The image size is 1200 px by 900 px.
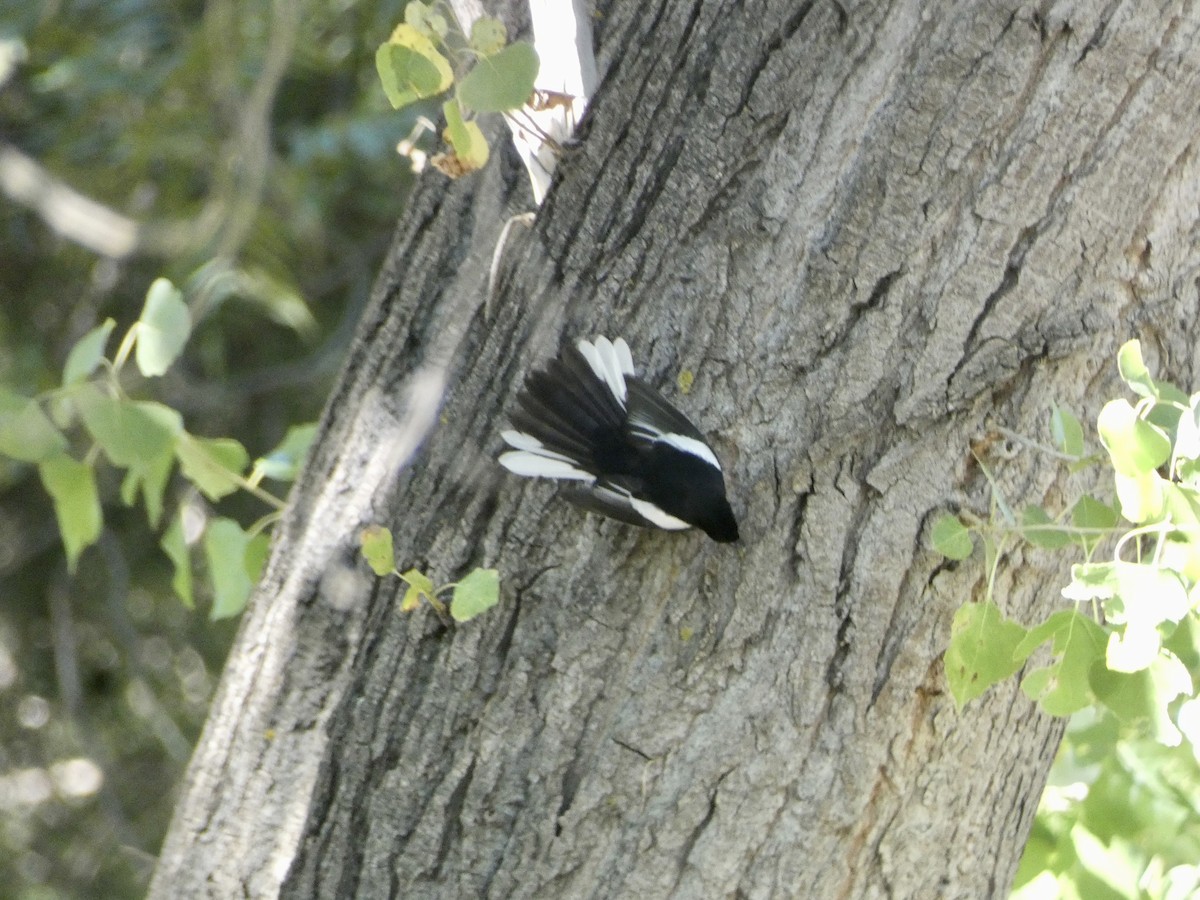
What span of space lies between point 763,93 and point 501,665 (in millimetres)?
525

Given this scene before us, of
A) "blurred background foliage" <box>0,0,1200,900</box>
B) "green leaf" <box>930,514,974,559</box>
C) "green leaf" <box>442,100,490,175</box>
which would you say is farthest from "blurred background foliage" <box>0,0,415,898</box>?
"green leaf" <box>930,514,974,559</box>

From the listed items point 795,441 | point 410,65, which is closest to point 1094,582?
Answer: point 795,441

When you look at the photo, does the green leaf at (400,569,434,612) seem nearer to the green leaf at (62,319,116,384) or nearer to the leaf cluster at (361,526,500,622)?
the leaf cluster at (361,526,500,622)

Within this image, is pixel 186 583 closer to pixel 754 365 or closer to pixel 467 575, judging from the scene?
pixel 467 575

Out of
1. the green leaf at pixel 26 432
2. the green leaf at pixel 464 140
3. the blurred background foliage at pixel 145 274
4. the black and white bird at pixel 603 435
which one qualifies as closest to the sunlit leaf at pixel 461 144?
the green leaf at pixel 464 140

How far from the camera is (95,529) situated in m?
1.10

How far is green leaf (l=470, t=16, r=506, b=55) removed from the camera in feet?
2.87

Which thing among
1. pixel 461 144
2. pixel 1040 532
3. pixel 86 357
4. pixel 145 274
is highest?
pixel 145 274

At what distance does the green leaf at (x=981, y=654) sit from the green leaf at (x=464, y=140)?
55 centimetres

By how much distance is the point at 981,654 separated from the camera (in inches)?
30.5

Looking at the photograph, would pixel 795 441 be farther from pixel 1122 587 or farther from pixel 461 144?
pixel 461 144

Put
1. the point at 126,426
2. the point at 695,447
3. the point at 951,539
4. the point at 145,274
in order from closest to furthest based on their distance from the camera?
A: the point at 951,539
the point at 695,447
the point at 126,426
the point at 145,274

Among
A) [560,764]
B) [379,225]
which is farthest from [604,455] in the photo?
[379,225]

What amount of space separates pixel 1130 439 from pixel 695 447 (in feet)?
1.08
